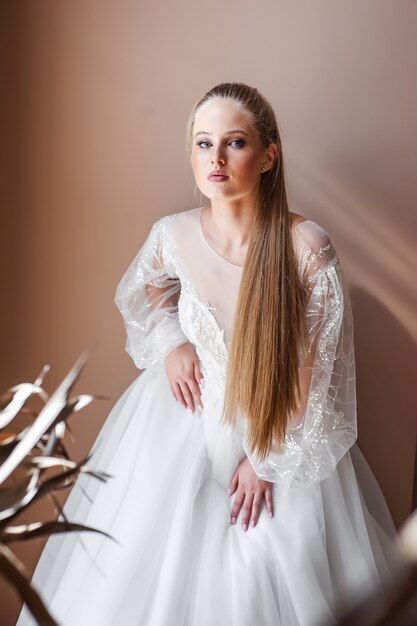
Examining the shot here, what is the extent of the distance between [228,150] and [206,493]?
65 cm

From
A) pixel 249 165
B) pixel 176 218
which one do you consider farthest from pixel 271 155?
pixel 176 218

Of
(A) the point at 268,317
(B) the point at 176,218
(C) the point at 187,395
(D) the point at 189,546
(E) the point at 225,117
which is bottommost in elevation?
(D) the point at 189,546

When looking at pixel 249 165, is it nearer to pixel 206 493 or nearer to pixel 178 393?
pixel 178 393

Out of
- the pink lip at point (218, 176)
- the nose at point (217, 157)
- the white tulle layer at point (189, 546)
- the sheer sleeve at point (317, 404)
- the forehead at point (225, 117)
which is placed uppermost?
the forehead at point (225, 117)

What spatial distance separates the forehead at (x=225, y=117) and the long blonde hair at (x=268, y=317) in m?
0.02

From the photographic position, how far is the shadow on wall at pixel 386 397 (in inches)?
66.9

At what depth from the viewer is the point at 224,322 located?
4.83 ft

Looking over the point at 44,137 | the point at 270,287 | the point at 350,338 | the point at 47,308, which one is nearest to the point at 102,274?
the point at 47,308

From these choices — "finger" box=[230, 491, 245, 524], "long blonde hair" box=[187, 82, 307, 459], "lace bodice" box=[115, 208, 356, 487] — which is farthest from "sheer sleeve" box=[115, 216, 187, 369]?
"finger" box=[230, 491, 245, 524]

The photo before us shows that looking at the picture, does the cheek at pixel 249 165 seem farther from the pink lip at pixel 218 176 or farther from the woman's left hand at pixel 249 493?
the woman's left hand at pixel 249 493

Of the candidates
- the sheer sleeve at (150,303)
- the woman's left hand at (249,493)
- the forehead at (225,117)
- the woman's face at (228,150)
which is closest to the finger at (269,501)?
the woman's left hand at (249,493)

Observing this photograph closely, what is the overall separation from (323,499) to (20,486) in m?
0.83

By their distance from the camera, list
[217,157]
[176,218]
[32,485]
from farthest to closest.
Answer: [176,218] < [217,157] < [32,485]

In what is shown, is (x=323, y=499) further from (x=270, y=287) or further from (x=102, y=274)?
(x=102, y=274)
